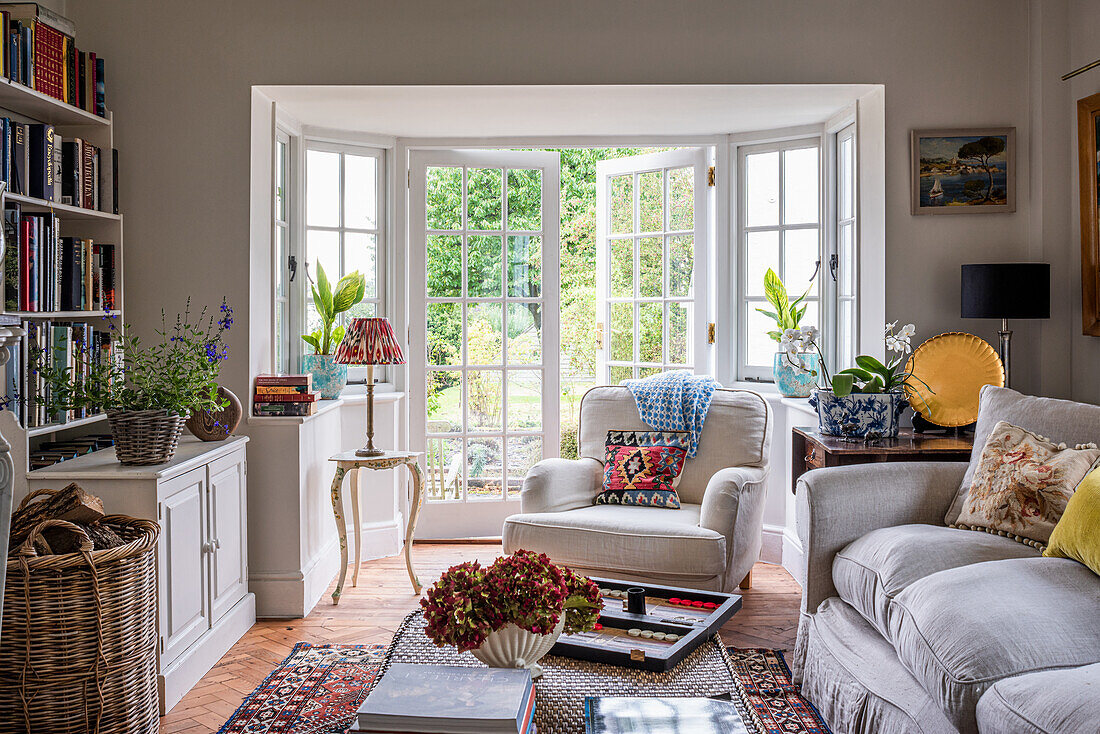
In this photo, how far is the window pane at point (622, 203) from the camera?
4.73 metres

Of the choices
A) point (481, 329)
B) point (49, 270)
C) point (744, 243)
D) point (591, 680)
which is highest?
point (744, 243)

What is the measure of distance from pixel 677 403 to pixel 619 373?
3.14ft

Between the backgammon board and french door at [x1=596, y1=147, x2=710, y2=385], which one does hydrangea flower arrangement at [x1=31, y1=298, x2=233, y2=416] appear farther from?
french door at [x1=596, y1=147, x2=710, y2=385]

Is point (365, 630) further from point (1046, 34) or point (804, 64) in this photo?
point (1046, 34)

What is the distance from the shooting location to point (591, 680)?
193 centimetres

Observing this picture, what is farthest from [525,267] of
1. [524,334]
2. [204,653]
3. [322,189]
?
[204,653]

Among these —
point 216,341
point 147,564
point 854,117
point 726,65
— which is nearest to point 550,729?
point 147,564

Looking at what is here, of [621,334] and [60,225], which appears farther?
[621,334]

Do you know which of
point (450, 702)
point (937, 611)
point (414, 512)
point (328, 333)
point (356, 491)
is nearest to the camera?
point (450, 702)

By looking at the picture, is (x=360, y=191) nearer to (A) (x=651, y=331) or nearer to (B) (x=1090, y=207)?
(A) (x=651, y=331)

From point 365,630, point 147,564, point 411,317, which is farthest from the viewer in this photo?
point 411,317

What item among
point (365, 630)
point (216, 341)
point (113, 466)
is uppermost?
point (216, 341)

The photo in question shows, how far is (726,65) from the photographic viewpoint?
11.5 ft

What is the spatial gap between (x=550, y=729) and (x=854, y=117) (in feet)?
9.83
